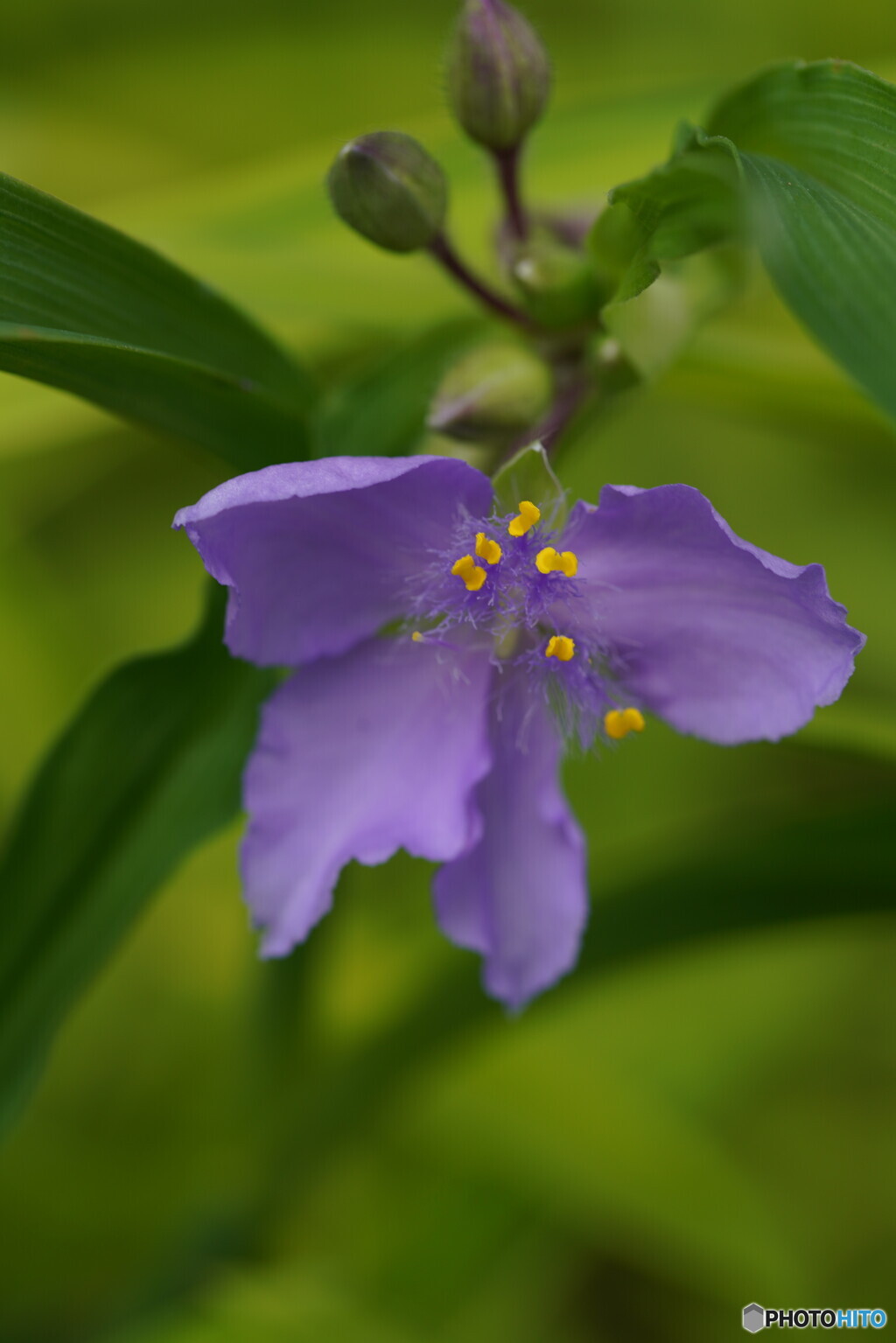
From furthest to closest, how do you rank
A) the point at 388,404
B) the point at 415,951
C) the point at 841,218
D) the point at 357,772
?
1. the point at 415,951
2. the point at 388,404
3. the point at 357,772
4. the point at 841,218

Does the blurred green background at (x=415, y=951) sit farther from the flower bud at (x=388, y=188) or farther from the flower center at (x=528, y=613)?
the flower bud at (x=388, y=188)

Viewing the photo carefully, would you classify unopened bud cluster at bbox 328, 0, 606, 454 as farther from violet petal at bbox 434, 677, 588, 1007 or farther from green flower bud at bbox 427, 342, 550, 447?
violet petal at bbox 434, 677, 588, 1007

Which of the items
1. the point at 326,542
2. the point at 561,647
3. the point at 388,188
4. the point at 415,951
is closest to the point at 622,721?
the point at 561,647

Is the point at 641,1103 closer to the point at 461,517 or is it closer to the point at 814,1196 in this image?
the point at 814,1196

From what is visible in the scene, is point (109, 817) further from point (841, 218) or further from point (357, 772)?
point (841, 218)

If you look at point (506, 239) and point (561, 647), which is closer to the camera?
point (561, 647)

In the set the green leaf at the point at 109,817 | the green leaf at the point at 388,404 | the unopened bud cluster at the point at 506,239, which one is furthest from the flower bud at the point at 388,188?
the green leaf at the point at 109,817

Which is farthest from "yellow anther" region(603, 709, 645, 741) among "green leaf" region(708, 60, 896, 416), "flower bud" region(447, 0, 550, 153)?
"flower bud" region(447, 0, 550, 153)

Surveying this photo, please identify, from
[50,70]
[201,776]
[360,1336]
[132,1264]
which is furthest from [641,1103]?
[50,70]
